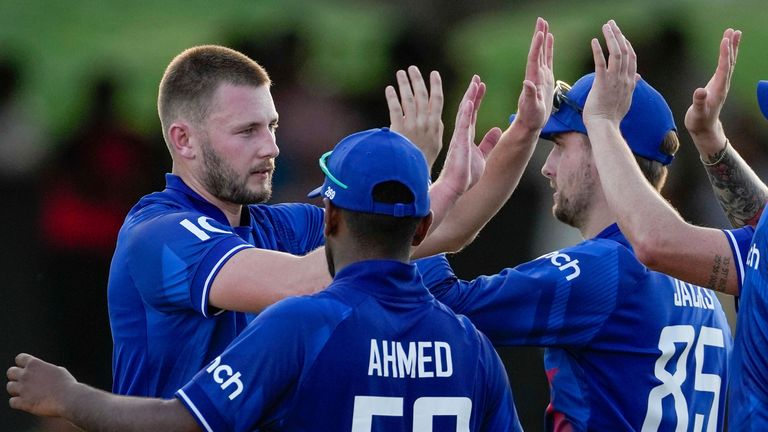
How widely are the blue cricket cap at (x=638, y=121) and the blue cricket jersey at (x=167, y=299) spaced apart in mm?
1600

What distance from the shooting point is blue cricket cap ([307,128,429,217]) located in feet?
14.6

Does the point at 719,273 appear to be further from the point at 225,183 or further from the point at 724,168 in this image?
the point at 225,183

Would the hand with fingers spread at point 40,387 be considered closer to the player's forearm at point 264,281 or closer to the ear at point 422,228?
the player's forearm at point 264,281

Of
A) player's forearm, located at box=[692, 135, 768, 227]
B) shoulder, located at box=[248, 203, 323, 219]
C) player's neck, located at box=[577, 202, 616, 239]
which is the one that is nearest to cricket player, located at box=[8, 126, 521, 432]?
shoulder, located at box=[248, 203, 323, 219]

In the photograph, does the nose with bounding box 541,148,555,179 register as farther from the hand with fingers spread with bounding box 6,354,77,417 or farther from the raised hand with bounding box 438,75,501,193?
the hand with fingers spread with bounding box 6,354,77,417

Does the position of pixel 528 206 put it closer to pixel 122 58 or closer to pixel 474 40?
pixel 474 40

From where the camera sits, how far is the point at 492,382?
15.1 feet

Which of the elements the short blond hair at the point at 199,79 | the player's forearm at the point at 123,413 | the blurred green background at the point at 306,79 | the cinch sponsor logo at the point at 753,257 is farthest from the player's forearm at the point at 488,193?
the blurred green background at the point at 306,79

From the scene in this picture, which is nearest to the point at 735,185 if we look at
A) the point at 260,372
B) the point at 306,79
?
the point at 260,372

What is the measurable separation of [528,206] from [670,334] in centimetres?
567

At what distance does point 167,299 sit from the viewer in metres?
5.23

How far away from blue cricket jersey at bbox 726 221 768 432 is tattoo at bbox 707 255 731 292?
17cm

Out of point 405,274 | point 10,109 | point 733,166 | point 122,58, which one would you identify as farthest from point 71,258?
point 405,274

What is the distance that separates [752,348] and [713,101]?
1.58 meters
